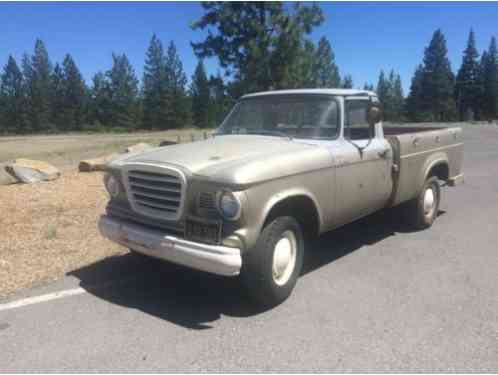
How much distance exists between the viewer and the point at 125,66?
74.8 m

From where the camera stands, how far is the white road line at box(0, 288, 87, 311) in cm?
399

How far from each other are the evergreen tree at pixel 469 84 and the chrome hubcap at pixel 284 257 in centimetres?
7902

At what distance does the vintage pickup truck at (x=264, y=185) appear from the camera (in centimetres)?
356

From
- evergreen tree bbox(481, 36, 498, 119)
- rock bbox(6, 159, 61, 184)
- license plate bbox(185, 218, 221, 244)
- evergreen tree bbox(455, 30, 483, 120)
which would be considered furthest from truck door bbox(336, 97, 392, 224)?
evergreen tree bbox(481, 36, 498, 119)

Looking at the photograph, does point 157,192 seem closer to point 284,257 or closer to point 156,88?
point 284,257

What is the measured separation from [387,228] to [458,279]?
201cm

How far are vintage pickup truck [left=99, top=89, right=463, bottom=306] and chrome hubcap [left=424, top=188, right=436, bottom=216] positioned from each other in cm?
70

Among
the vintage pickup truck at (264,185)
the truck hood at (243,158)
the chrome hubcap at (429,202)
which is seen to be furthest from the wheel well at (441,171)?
the truck hood at (243,158)

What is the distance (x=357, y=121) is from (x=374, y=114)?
21 cm

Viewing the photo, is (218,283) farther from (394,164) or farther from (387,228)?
(387,228)

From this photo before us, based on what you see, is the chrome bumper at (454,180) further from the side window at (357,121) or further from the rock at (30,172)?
the rock at (30,172)

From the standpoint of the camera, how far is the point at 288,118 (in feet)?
16.4

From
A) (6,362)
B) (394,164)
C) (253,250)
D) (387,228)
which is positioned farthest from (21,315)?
(387,228)

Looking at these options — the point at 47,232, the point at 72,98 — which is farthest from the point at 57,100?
the point at 47,232
